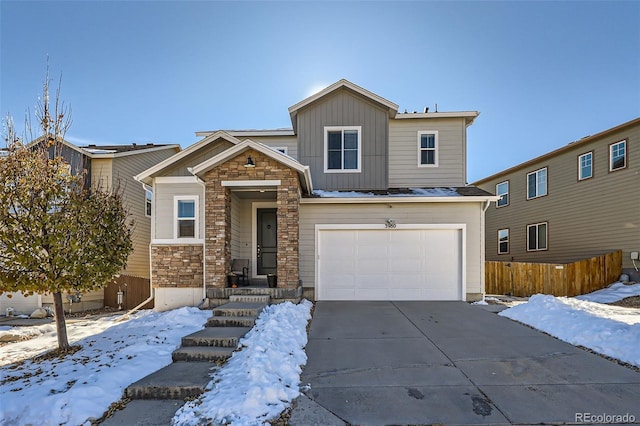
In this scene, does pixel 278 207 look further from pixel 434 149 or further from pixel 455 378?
pixel 434 149

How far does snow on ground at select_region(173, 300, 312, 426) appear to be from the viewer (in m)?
3.45

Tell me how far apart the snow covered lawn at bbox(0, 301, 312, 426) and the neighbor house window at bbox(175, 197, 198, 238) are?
3142 millimetres

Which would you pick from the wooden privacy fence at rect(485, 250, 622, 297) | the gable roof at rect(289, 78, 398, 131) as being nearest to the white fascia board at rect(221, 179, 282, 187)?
the gable roof at rect(289, 78, 398, 131)

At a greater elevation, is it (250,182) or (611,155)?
(611,155)

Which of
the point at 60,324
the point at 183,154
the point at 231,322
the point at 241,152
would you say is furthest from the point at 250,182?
the point at 60,324

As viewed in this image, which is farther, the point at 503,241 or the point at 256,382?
the point at 503,241

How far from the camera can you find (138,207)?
13.9 meters

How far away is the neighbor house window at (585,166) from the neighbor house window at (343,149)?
35.4ft

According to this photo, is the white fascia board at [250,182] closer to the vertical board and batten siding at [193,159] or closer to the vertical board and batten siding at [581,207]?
the vertical board and batten siding at [193,159]

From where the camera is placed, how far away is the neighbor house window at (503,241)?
61.8 feet

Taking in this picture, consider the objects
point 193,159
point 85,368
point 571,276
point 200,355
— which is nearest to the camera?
point 85,368

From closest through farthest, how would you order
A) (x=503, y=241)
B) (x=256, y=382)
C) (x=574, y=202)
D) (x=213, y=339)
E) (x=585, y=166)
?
(x=256, y=382) → (x=213, y=339) → (x=585, y=166) → (x=574, y=202) → (x=503, y=241)

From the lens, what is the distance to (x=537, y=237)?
55.0 ft

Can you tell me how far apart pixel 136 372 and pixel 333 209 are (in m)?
6.56
